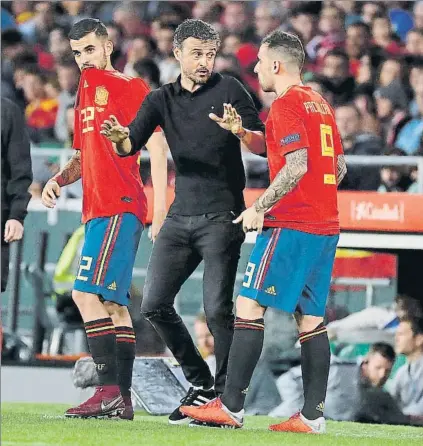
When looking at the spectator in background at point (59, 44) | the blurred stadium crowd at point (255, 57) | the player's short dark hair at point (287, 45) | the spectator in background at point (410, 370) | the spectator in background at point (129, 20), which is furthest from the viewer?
the spectator in background at point (129, 20)

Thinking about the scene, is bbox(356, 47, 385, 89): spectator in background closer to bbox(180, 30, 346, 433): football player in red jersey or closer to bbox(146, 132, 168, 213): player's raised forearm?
bbox(146, 132, 168, 213): player's raised forearm

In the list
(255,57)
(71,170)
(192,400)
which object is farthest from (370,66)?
(192,400)

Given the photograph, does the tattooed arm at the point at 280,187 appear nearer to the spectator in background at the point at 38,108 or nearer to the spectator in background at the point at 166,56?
the spectator in background at the point at 166,56

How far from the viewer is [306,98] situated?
20.4 ft

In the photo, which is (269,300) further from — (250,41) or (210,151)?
(250,41)

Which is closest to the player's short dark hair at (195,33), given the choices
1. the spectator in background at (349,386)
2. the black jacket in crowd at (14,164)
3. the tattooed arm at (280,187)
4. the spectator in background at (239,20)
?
the tattooed arm at (280,187)

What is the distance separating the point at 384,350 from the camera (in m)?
9.12

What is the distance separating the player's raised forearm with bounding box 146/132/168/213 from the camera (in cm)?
675

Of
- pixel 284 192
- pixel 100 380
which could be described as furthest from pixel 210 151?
pixel 100 380

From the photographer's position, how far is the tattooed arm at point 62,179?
6.74m

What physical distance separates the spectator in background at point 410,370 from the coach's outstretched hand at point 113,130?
3487mm

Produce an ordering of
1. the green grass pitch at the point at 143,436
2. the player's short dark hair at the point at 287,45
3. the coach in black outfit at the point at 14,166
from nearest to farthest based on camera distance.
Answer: the green grass pitch at the point at 143,436
the player's short dark hair at the point at 287,45
the coach in black outfit at the point at 14,166

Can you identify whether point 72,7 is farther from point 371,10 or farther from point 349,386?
point 349,386

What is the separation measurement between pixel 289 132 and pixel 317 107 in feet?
0.90
